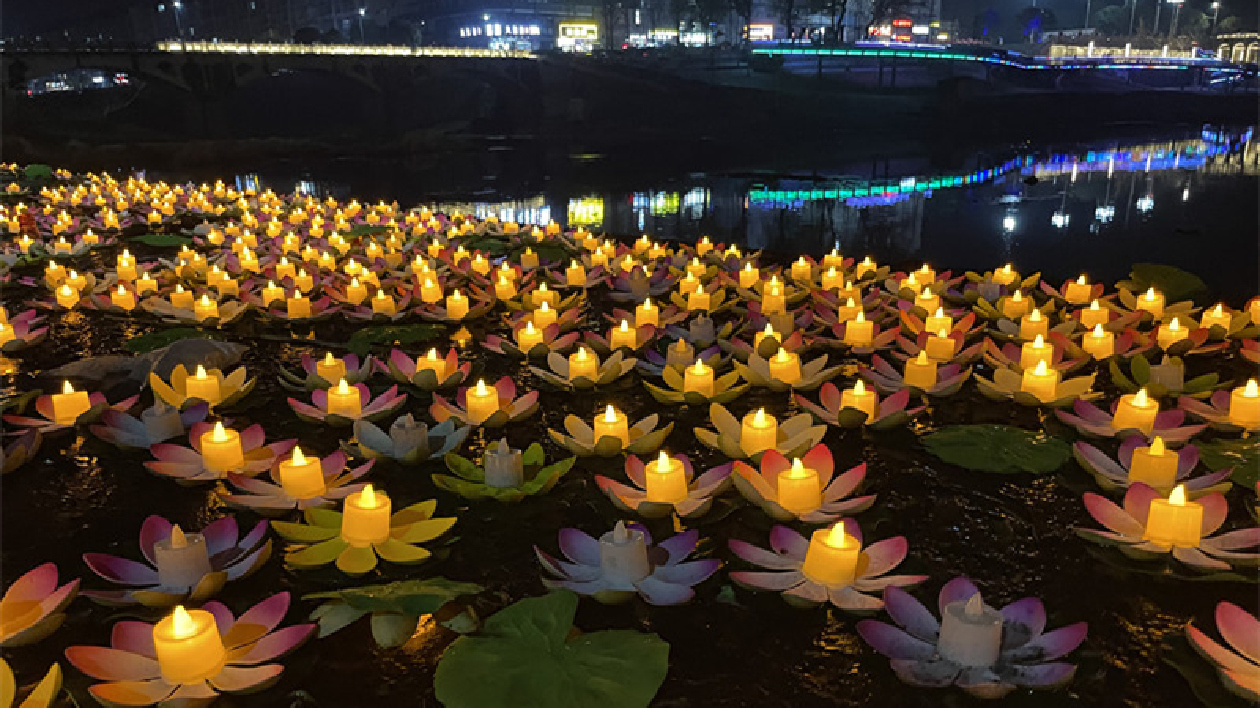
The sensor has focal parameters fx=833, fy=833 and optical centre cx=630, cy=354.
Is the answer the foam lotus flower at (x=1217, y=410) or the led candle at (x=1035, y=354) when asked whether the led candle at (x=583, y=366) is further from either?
the foam lotus flower at (x=1217, y=410)

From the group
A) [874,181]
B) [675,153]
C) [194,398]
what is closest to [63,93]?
[675,153]

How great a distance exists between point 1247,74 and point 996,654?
298ft

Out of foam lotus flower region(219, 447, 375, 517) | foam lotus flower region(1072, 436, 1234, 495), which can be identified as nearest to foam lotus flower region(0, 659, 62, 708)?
foam lotus flower region(219, 447, 375, 517)

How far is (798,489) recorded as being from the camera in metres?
3.42

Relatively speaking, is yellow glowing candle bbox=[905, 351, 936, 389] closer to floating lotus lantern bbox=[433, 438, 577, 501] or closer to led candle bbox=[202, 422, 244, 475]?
floating lotus lantern bbox=[433, 438, 577, 501]

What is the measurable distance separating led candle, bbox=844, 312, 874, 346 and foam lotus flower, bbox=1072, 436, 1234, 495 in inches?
84.0

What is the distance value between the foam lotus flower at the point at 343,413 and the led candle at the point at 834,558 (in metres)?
2.54

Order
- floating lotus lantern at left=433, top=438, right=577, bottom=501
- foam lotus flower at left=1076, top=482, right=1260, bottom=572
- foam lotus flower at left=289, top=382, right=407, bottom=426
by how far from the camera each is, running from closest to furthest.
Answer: foam lotus flower at left=1076, top=482, right=1260, bottom=572 → floating lotus lantern at left=433, top=438, right=577, bottom=501 → foam lotus flower at left=289, top=382, right=407, bottom=426

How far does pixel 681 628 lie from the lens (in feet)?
9.43

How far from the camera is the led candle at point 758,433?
3.96 m

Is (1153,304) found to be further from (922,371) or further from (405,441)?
(405,441)

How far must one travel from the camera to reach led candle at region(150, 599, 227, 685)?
2.37 meters

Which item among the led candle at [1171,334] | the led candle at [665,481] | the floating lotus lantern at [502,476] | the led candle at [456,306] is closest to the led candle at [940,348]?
the led candle at [1171,334]

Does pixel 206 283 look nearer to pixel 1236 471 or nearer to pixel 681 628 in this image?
pixel 681 628
